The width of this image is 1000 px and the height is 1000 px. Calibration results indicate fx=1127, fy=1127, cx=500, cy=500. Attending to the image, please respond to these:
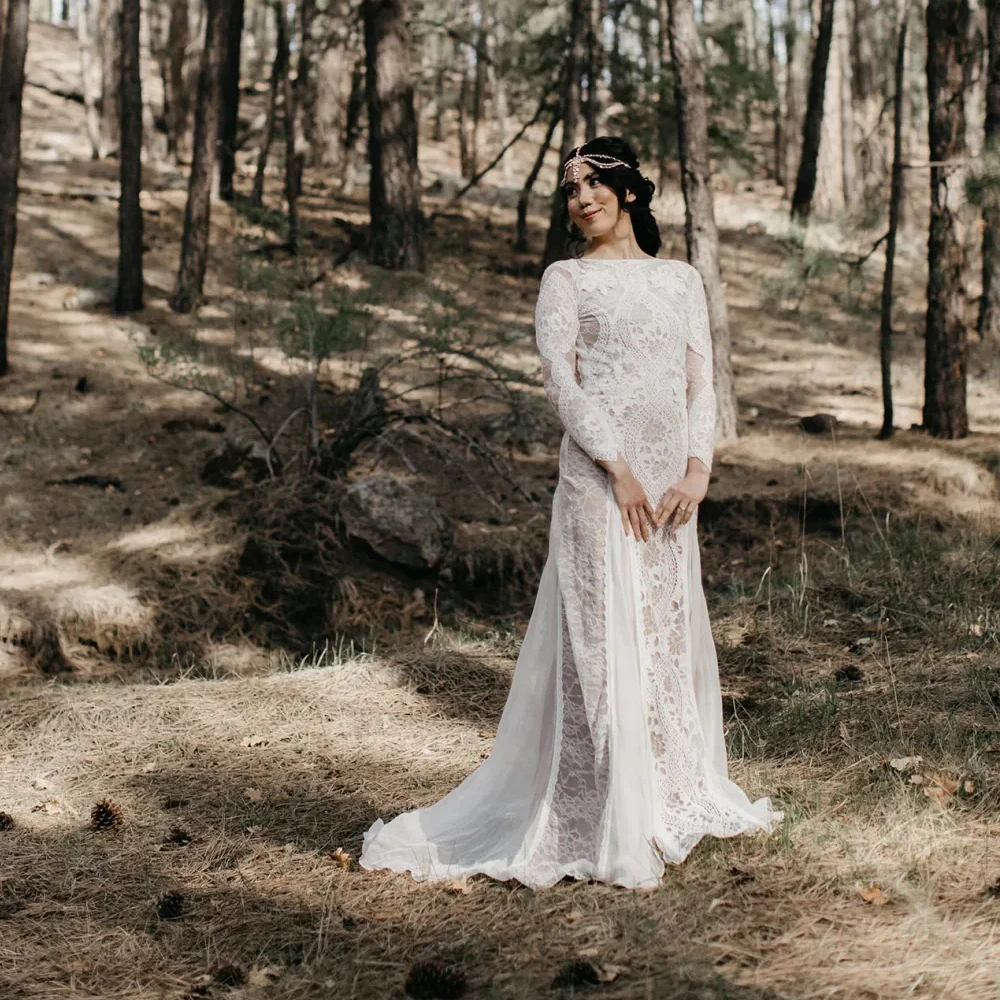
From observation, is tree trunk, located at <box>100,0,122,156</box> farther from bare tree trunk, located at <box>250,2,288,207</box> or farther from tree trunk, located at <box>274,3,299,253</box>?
tree trunk, located at <box>274,3,299,253</box>

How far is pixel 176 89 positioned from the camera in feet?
66.7

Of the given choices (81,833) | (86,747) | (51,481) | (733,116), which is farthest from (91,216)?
(81,833)

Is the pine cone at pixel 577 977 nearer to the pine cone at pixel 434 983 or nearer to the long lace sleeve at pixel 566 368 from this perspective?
the pine cone at pixel 434 983

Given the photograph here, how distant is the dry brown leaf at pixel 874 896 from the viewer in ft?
10.1

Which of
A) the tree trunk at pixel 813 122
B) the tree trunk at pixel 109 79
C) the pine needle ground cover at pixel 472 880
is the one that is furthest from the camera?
the tree trunk at pixel 109 79

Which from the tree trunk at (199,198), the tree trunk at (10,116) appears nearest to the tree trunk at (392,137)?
the tree trunk at (199,198)

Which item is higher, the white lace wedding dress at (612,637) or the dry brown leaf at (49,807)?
the white lace wedding dress at (612,637)

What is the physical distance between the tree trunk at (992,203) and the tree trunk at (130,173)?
27.5 feet

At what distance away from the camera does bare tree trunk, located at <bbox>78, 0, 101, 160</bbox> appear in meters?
19.5

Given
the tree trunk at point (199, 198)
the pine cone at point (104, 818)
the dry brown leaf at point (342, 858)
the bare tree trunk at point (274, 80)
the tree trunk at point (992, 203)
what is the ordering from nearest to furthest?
the dry brown leaf at point (342, 858)
the pine cone at point (104, 818)
the tree trunk at point (992, 203)
the tree trunk at point (199, 198)
the bare tree trunk at point (274, 80)

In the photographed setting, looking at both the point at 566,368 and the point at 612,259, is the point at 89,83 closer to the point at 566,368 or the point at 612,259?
the point at 612,259

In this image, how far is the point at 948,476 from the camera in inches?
356

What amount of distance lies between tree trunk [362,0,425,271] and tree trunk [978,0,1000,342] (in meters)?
6.68

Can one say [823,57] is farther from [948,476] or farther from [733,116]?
[948,476]
